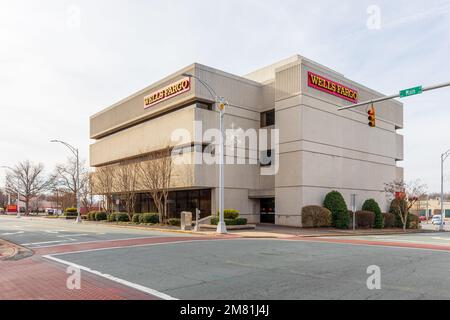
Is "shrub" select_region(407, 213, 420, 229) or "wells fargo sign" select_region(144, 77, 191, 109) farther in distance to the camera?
"shrub" select_region(407, 213, 420, 229)

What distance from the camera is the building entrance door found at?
1340 inches

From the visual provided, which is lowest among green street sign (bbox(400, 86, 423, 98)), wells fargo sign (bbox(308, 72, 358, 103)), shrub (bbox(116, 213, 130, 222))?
shrub (bbox(116, 213, 130, 222))

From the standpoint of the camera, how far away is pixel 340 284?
25.4 feet

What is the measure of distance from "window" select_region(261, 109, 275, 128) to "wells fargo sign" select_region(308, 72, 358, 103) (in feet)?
16.2

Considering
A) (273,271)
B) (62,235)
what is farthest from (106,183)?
(273,271)

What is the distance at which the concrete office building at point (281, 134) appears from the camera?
31.4 meters

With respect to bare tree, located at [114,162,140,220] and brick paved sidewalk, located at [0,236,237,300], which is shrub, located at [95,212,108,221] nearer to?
bare tree, located at [114,162,140,220]

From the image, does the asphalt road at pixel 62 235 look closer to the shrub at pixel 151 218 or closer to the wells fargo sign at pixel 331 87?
the shrub at pixel 151 218

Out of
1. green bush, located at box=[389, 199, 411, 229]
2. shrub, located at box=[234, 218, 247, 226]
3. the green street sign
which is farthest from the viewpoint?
green bush, located at box=[389, 199, 411, 229]

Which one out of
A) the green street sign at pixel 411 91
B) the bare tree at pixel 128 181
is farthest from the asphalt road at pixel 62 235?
the green street sign at pixel 411 91

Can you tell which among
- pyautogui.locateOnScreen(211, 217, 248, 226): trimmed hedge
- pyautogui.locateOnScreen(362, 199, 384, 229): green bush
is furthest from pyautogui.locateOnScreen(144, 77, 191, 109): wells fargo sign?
pyautogui.locateOnScreen(362, 199, 384, 229): green bush
